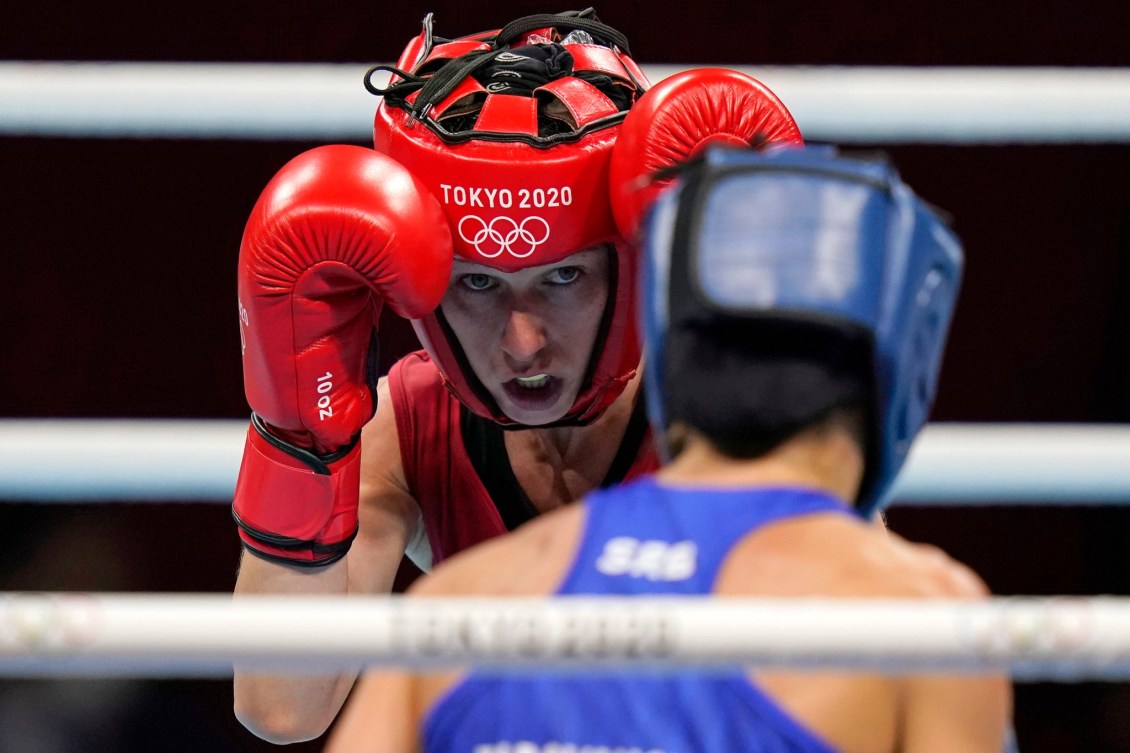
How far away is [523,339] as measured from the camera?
5.37 ft

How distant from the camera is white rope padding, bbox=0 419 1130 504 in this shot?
6.40ft

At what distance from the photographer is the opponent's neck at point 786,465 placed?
999 millimetres

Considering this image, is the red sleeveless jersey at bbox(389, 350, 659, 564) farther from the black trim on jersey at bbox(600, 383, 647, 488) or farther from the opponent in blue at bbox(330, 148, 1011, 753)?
the opponent in blue at bbox(330, 148, 1011, 753)

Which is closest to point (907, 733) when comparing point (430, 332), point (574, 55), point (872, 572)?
point (872, 572)

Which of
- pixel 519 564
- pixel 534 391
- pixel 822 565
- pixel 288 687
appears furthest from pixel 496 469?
pixel 822 565

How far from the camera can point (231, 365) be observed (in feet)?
8.50

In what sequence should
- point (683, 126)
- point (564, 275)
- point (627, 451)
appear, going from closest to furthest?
1. point (683, 126)
2. point (564, 275)
3. point (627, 451)

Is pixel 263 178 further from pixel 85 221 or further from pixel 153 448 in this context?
pixel 153 448

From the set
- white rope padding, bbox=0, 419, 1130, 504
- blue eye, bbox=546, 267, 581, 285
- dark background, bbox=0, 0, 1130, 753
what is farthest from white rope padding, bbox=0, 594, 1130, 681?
dark background, bbox=0, 0, 1130, 753

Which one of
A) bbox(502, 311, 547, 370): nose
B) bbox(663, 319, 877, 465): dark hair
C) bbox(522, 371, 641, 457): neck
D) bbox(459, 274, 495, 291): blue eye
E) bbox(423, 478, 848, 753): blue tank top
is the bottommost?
bbox(522, 371, 641, 457): neck

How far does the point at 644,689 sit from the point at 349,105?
116cm

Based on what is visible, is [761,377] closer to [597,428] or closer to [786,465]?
[786,465]

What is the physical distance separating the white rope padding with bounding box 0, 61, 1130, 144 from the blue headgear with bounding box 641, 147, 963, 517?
2.78ft

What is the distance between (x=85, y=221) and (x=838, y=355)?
1788 mm
